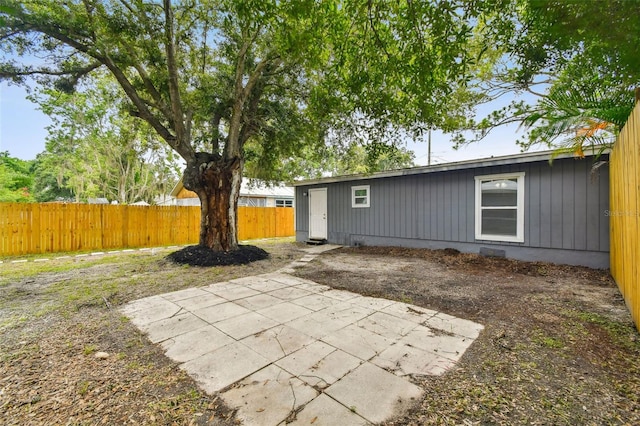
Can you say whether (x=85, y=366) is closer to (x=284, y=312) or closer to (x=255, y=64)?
(x=284, y=312)

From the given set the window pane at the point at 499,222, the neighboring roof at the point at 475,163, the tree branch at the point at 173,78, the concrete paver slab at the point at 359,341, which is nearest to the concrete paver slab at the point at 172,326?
the concrete paver slab at the point at 359,341

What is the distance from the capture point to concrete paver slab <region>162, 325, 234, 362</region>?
2285mm

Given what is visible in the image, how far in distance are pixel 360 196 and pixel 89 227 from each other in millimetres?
8442

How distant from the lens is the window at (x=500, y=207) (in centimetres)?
607

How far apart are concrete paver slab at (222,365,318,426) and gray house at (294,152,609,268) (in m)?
5.68

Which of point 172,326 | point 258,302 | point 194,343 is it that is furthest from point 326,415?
point 258,302

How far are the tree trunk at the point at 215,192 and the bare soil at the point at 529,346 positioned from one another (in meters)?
2.64

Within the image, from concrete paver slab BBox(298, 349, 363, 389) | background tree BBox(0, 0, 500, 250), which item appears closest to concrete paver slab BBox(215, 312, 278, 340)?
concrete paver slab BBox(298, 349, 363, 389)

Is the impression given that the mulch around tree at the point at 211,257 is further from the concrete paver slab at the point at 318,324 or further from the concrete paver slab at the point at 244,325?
the concrete paver slab at the point at 318,324

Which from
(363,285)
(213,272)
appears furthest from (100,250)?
(363,285)

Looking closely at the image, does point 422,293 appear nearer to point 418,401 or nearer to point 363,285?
point 363,285

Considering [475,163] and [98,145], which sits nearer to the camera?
[475,163]

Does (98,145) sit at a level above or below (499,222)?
above

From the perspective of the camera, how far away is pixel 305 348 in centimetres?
236
